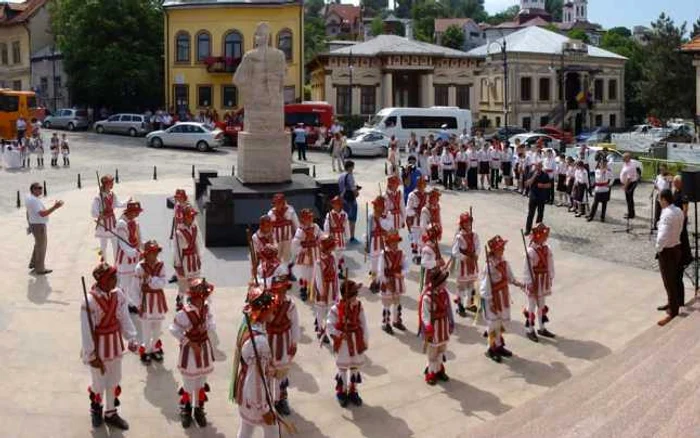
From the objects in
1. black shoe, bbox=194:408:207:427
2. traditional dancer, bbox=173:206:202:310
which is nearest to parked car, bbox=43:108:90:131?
traditional dancer, bbox=173:206:202:310

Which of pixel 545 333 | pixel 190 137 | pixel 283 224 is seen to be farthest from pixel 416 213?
pixel 190 137

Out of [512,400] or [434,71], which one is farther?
[434,71]

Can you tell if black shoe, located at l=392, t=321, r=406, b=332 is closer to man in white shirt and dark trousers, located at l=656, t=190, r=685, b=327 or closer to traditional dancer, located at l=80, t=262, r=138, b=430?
man in white shirt and dark trousers, located at l=656, t=190, r=685, b=327

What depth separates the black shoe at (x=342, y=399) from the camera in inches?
372

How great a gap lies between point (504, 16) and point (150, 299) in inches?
6903

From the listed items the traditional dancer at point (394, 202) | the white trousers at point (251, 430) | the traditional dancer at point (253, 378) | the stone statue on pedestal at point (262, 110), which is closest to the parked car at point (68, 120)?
the stone statue on pedestal at point (262, 110)

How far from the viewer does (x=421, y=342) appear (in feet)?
38.3

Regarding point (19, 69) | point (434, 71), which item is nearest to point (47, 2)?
point (19, 69)

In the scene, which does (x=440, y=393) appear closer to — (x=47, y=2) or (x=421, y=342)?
(x=421, y=342)

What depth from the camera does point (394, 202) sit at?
1698 centimetres

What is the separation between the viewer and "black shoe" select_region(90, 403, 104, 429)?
882 cm

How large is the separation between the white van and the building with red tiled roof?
91.5 meters

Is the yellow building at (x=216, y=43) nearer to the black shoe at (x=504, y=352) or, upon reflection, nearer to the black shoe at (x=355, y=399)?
the black shoe at (x=504, y=352)

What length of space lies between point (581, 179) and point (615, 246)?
15.3ft
